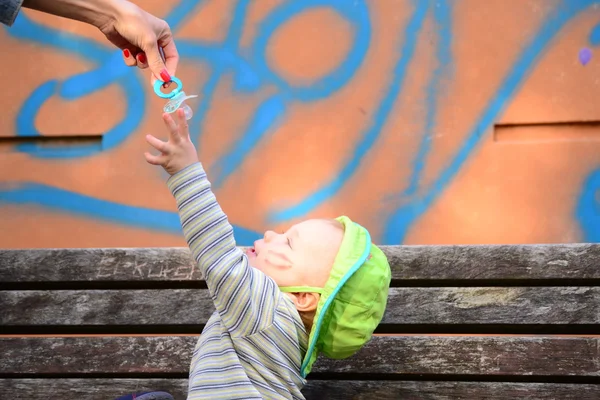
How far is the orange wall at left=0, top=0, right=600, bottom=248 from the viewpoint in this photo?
8.98 ft

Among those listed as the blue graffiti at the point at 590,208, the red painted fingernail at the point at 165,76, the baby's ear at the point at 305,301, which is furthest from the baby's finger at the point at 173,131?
the blue graffiti at the point at 590,208

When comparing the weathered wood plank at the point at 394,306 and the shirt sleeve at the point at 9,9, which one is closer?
the shirt sleeve at the point at 9,9

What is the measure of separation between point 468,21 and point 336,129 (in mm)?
635

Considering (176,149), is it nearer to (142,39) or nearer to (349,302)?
(142,39)

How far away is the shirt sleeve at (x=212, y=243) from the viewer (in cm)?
156

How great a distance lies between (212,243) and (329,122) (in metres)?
1.36

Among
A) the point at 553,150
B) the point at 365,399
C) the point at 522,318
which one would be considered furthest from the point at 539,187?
the point at 365,399

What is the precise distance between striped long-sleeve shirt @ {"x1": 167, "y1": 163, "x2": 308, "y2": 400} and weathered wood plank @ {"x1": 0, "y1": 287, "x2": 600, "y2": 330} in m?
0.33

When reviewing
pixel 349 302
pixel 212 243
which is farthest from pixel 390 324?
pixel 212 243

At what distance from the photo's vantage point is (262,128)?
2.88 metres

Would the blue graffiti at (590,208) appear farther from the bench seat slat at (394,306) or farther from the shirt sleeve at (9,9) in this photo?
the shirt sleeve at (9,9)

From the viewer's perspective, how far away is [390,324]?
6.49 feet

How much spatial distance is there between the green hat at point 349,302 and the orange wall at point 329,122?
1033 millimetres

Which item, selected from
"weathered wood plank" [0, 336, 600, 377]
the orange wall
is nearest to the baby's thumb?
"weathered wood plank" [0, 336, 600, 377]
